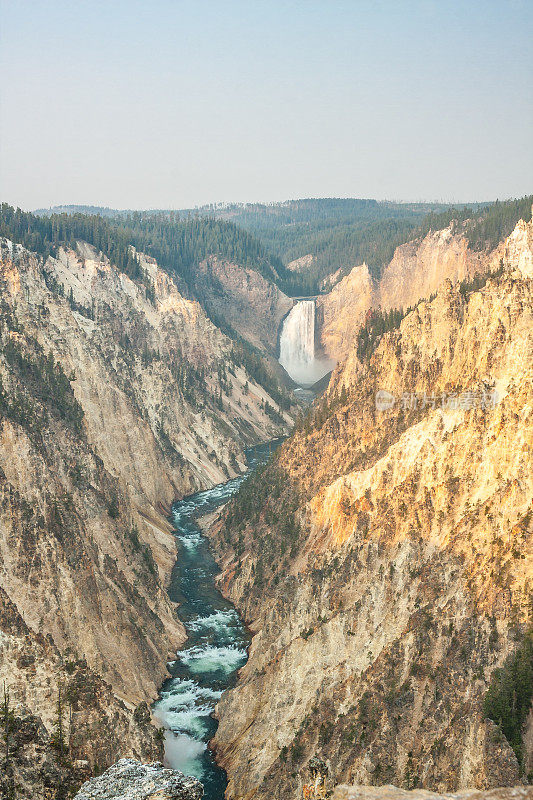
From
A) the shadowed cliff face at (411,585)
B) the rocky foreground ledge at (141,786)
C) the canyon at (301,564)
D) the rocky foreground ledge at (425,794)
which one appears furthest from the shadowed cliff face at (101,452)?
the rocky foreground ledge at (425,794)

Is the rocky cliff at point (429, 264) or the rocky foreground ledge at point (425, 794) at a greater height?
the rocky cliff at point (429, 264)

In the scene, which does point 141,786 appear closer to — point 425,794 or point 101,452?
point 425,794

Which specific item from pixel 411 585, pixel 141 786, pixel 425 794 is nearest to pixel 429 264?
pixel 411 585

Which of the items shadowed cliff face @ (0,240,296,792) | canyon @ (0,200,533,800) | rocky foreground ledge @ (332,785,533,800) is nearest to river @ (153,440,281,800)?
canyon @ (0,200,533,800)

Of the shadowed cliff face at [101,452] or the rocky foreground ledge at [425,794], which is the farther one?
the shadowed cliff face at [101,452]

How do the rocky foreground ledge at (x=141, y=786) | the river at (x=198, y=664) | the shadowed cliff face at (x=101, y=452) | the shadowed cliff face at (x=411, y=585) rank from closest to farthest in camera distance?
the rocky foreground ledge at (x=141, y=786) → the shadowed cliff face at (x=411, y=585) → the river at (x=198, y=664) → the shadowed cliff face at (x=101, y=452)

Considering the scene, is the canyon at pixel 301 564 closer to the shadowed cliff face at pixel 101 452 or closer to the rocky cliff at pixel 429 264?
the shadowed cliff face at pixel 101 452

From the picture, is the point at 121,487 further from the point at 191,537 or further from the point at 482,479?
the point at 482,479
